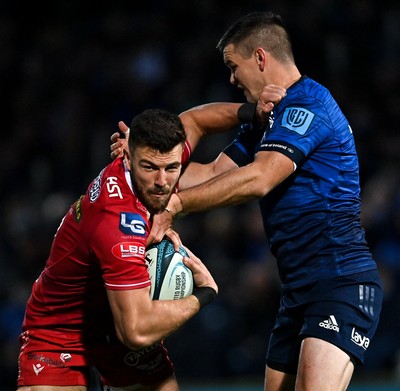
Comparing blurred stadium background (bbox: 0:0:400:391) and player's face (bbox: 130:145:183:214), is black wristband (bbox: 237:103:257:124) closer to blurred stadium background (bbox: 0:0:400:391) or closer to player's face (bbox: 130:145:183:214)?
player's face (bbox: 130:145:183:214)

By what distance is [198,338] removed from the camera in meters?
9.22

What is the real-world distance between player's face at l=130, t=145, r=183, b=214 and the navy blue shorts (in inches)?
38.1

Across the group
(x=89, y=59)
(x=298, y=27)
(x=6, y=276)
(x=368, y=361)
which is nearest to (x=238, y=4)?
(x=298, y=27)

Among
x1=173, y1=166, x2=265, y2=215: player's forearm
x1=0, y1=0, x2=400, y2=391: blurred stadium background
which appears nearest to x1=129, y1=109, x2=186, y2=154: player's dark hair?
x1=173, y1=166, x2=265, y2=215: player's forearm

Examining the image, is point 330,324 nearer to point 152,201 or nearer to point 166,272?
point 166,272

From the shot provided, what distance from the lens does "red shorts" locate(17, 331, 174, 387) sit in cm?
542

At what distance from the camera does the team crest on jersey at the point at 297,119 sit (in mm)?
5160

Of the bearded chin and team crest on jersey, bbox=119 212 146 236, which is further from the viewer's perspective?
the bearded chin

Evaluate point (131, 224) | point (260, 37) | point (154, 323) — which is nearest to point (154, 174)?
point (131, 224)

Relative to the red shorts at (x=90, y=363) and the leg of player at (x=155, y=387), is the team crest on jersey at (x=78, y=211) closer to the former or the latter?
the red shorts at (x=90, y=363)

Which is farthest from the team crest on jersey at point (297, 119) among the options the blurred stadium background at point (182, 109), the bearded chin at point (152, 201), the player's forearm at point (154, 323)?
the blurred stadium background at point (182, 109)

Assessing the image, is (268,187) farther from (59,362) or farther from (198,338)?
(198,338)

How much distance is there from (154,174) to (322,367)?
134 cm

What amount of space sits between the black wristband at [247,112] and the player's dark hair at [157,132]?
818 millimetres
